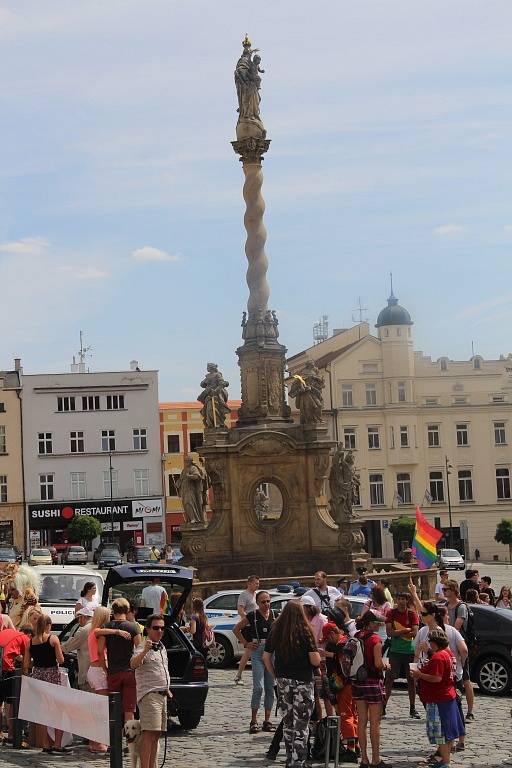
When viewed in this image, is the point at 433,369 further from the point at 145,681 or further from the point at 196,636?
the point at 145,681

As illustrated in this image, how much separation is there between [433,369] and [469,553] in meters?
11.3

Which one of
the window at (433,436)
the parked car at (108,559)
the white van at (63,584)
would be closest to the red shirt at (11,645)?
the white van at (63,584)

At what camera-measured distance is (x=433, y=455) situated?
286 ft

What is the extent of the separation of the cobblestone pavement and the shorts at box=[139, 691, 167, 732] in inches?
54.2

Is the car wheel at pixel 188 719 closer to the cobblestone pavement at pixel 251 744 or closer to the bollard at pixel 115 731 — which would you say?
the cobblestone pavement at pixel 251 744

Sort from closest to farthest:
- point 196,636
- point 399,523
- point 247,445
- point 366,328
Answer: point 196,636 → point 247,445 → point 399,523 → point 366,328

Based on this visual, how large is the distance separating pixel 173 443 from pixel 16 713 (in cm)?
7901

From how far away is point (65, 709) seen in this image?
14.6 m

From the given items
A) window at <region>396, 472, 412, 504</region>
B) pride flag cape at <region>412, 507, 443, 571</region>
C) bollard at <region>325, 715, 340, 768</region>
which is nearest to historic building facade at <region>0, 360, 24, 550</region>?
window at <region>396, 472, 412, 504</region>

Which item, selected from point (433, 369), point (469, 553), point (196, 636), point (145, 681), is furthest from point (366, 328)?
point (145, 681)

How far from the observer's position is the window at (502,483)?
284ft

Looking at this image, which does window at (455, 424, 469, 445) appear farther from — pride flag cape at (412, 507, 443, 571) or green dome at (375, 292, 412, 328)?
pride flag cape at (412, 507, 443, 571)

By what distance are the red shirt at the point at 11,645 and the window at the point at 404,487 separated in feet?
230

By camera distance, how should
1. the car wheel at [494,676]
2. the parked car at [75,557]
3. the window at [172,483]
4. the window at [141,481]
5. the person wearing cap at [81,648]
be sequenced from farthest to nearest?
the window at [172,483] → the window at [141,481] → the parked car at [75,557] → the car wheel at [494,676] → the person wearing cap at [81,648]
